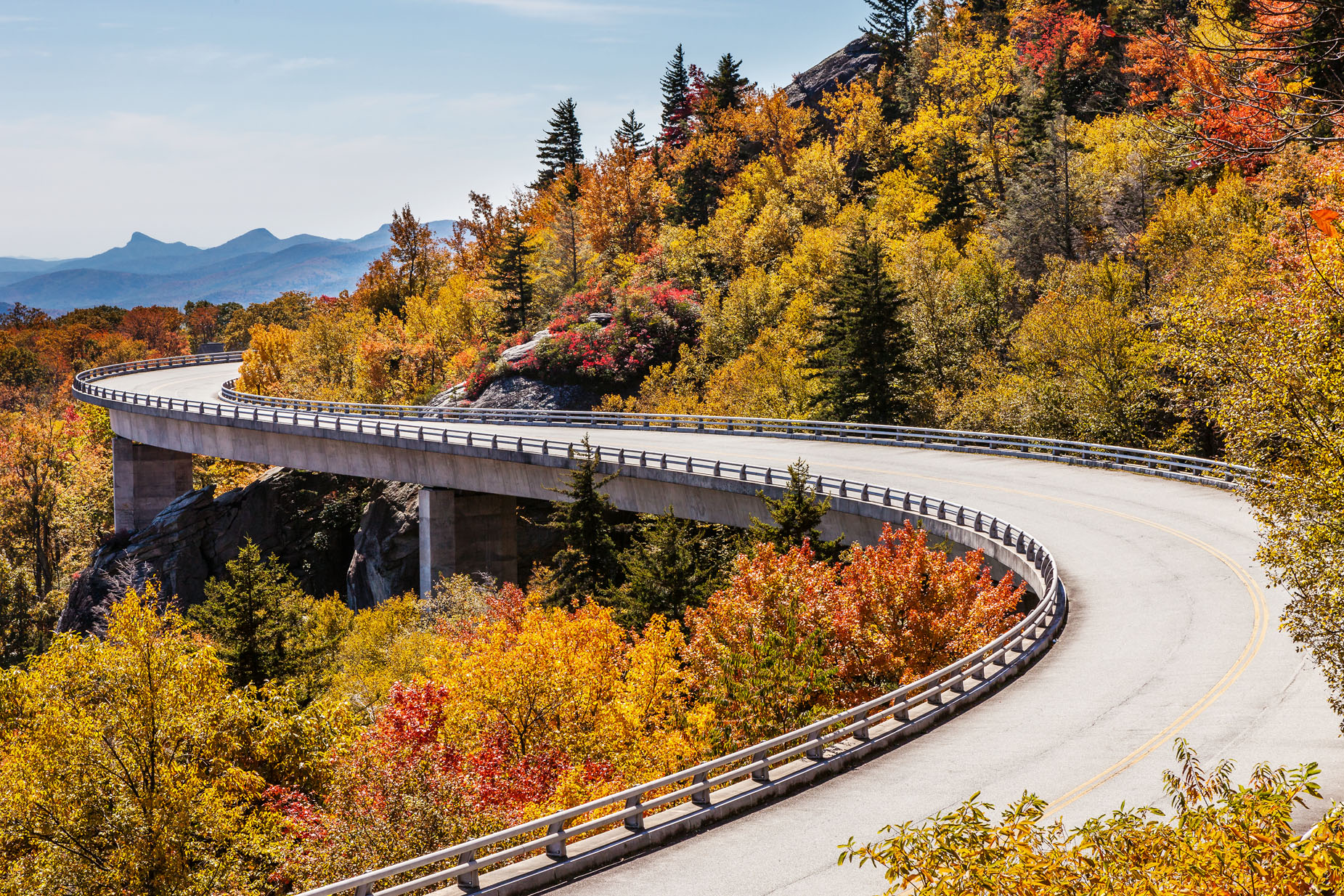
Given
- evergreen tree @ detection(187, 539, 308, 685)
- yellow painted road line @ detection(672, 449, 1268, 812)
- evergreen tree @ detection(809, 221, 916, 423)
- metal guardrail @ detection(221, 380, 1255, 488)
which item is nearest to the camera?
yellow painted road line @ detection(672, 449, 1268, 812)

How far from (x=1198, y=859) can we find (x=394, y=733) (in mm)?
15352

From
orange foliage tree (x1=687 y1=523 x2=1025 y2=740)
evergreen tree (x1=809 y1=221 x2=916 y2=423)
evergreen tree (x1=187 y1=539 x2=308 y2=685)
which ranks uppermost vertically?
evergreen tree (x1=809 y1=221 x2=916 y2=423)

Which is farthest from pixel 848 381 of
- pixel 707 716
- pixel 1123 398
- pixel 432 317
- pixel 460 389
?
pixel 432 317

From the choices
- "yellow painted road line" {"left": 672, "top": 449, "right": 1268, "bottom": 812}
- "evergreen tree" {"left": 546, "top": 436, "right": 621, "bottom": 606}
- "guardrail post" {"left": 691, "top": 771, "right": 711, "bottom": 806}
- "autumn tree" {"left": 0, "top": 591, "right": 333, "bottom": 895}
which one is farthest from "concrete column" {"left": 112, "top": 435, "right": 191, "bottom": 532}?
"guardrail post" {"left": 691, "top": 771, "right": 711, "bottom": 806}

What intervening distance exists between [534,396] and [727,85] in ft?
159

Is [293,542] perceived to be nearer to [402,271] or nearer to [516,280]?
[516,280]

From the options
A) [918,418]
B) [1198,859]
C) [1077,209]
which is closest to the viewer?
[1198,859]

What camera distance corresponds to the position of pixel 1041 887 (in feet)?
21.7

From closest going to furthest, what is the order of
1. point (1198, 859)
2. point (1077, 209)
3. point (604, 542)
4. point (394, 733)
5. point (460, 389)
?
point (1198, 859), point (394, 733), point (604, 542), point (1077, 209), point (460, 389)

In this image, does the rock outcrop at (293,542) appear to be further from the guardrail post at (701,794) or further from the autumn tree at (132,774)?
the guardrail post at (701,794)

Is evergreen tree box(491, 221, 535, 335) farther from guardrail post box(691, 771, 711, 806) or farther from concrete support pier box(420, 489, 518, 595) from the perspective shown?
guardrail post box(691, 771, 711, 806)

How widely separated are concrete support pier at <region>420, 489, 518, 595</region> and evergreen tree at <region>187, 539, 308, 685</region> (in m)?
17.3

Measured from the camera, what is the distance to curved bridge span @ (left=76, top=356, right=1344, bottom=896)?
41.0 feet

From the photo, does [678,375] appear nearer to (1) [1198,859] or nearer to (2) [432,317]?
(2) [432,317]
